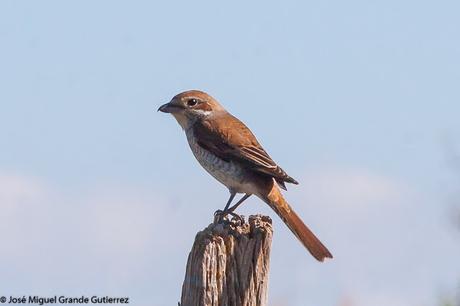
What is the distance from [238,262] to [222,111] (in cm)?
369

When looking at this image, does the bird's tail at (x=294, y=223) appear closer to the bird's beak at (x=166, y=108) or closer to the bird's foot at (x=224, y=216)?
the bird's foot at (x=224, y=216)

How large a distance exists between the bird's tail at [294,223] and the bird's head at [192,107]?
110 cm

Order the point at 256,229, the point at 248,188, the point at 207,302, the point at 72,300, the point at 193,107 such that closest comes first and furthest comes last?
the point at 207,302 < the point at 256,229 < the point at 72,300 < the point at 248,188 < the point at 193,107

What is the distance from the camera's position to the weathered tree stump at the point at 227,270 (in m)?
4.86

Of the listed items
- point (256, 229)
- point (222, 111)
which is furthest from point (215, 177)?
point (256, 229)

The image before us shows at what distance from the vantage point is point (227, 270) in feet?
16.3

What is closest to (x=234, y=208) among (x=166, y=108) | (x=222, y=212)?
(x=222, y=212)

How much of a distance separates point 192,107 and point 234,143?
0.68 m

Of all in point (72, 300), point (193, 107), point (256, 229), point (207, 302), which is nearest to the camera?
point (207, 302)

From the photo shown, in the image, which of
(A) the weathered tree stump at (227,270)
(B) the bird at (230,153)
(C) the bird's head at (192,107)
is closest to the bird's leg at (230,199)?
(B) the bird at (230,153)

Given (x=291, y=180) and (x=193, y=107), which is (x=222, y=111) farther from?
(x=291, y=180)

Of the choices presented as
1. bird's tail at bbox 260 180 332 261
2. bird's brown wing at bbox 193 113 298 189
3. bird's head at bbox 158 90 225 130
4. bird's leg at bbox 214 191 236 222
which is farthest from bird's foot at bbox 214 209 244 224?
bird's head at bbox 158 90 225 130

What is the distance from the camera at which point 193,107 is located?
847 centimetres

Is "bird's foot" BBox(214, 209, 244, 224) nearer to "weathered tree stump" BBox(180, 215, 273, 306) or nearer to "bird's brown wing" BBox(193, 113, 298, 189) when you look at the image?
"weathered tree stump" BBox(180, 215, 273, 306)
